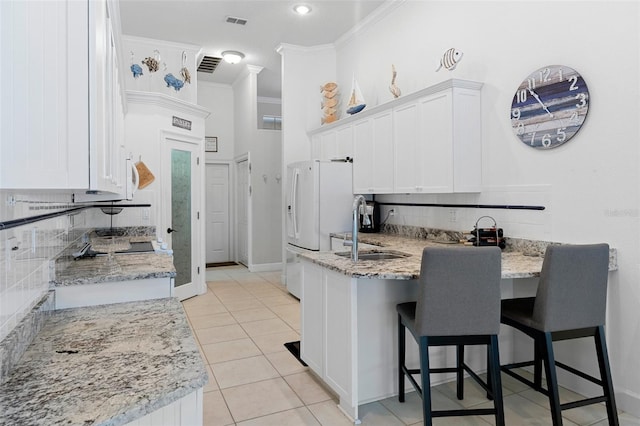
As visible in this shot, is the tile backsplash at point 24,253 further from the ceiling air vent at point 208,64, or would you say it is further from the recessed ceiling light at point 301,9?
the ceiling air vent at point 208,64

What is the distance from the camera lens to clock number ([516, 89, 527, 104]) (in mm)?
2977

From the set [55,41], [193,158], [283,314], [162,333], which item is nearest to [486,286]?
[162,333]

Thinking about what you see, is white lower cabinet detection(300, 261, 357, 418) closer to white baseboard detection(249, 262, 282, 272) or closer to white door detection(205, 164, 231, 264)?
white baseboard detection(249, 262, 282, 272)

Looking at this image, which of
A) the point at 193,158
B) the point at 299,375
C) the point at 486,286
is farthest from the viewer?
the point at 193,158

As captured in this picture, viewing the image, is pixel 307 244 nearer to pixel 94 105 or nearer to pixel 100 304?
pixel 100 304

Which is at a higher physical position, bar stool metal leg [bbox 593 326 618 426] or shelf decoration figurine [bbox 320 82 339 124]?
shelf decoration figurine [bbox 320 82 339 124]

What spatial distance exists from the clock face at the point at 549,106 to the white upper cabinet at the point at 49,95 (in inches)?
109

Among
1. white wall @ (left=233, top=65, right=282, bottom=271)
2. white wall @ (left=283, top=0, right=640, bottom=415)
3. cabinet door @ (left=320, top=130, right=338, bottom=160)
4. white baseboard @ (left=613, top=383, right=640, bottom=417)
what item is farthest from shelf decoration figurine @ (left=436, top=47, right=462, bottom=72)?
white wall @ (left=233, top=65, right=282, bottom=271)

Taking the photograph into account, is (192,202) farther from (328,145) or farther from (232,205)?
(232,205)

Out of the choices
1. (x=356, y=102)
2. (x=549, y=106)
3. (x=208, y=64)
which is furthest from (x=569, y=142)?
(x=208, y=64)

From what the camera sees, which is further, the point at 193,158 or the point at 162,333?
the point at 193,158

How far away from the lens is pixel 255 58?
251 inches

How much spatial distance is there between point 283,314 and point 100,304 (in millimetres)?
2787

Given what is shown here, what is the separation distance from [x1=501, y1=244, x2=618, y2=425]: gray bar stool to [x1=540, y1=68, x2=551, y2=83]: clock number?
4.33ft
